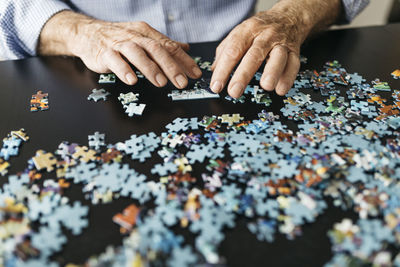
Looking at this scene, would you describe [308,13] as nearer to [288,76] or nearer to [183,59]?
[288,76]

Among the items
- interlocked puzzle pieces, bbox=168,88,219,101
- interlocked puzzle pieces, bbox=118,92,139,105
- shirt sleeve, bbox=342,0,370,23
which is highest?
shirt sleeve, bbox=342,0,370,23

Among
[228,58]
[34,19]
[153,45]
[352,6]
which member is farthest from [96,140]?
[352,6]

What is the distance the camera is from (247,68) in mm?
1236

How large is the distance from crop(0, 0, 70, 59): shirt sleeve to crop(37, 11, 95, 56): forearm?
0.03 metres

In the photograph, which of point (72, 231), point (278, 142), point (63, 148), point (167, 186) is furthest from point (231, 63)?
point (72, 231)

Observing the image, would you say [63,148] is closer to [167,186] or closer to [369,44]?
[167,186]

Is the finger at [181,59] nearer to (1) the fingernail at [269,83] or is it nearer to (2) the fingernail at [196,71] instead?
(2) the fingernail at [196,71]

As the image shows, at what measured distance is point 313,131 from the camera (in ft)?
3.57

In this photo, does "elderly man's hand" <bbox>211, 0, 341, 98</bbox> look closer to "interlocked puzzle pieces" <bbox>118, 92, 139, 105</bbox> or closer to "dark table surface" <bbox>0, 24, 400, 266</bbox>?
"dark table surface" <bbox>0, 24, 400, 266</bbox>

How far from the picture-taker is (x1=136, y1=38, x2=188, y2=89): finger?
1.27 metres

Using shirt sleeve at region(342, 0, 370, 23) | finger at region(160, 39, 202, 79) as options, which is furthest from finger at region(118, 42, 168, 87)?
shirt sleeve at region(342, 0, 370, 23)

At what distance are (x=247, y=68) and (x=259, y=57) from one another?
0.30ft

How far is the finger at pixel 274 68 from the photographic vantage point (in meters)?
1.21

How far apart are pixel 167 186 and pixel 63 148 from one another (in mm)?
403
